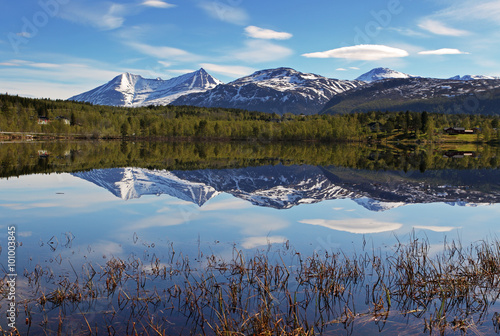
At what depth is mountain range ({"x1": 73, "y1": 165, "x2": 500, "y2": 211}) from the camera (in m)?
31.8

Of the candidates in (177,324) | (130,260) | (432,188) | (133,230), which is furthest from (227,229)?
(432,188)

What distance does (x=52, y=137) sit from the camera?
7121 inches

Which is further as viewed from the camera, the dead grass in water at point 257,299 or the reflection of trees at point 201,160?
the reflection of trees at point 201,160

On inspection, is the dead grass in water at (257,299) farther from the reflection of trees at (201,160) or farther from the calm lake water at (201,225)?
the reflection of trees at (201,160)

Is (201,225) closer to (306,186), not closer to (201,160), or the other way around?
(306,186)

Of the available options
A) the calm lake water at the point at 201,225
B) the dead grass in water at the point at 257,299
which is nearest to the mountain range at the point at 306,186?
the calm lake water at the point at 201,225

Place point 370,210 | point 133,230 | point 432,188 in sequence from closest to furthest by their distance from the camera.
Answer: point 133,230 < point 370,210 < point 432,188

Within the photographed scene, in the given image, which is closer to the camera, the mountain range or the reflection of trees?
the mountain range

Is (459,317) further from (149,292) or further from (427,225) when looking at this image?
(427,225)

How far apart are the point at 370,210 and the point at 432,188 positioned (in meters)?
15.4

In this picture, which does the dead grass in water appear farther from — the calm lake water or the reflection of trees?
the reflection of trees

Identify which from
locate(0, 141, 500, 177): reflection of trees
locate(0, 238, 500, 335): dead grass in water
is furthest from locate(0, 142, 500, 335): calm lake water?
locate(0, 141, 500, 177): reflection of trees

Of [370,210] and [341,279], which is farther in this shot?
[370,210]

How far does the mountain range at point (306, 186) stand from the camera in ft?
104
